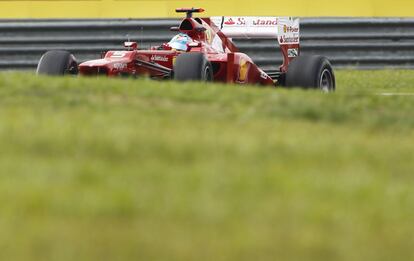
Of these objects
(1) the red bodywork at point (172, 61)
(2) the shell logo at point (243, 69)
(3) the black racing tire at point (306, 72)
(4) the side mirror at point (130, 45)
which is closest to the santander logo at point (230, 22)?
(1) the red bodywork at point (172, 61)

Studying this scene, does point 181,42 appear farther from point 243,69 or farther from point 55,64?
point 55,64

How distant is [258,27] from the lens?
14.2 m

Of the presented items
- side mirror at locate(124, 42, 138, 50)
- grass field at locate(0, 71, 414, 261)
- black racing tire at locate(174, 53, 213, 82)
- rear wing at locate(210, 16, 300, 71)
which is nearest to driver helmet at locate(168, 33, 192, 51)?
side mirror at locate(124, 42, 138, 50)

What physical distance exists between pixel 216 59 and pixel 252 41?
4.64 metres

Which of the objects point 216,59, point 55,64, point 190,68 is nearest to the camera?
point 190,68

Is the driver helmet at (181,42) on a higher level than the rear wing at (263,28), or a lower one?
lower

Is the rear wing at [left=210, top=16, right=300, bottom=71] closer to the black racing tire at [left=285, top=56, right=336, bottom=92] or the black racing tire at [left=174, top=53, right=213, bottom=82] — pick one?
the black racing tire at [left=285, top=56, right=336, bottom=92]

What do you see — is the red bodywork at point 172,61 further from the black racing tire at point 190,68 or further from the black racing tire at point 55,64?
the black racing tire at point 190,68

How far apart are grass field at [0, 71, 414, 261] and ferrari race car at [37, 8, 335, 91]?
4.25 metres

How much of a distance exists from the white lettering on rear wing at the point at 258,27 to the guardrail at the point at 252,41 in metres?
2.94

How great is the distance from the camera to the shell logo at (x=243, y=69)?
13.4 metres

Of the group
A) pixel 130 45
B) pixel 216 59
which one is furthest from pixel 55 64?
pixel 216 59

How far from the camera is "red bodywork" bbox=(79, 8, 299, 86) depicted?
12.7m

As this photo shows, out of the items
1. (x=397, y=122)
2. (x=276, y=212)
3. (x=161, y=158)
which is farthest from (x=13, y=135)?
(x=397, y=122)
